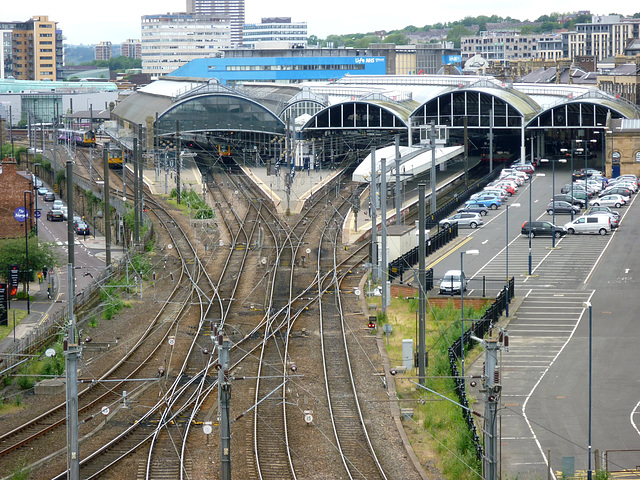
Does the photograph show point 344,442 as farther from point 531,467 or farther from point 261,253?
point 261,253

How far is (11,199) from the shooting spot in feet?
168

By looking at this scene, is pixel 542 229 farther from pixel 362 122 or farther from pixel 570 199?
pixel 362 122

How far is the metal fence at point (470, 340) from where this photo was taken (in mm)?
21855

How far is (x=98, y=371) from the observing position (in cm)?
2773

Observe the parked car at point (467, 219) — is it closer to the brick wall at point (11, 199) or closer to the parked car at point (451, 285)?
the parked car at point (451, 285)

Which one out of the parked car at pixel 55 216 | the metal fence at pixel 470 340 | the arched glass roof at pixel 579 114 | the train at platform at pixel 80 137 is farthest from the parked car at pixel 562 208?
the train at platform at pixel 80 137

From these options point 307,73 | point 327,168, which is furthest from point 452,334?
point 307,73

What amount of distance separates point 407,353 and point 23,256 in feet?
69.0

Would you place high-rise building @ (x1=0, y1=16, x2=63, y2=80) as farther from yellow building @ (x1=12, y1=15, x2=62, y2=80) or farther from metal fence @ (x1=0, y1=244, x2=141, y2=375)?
metal fence @ (x1=0, y1=244, x2=141, y2=375)

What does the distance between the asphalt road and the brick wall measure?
21.0 meters

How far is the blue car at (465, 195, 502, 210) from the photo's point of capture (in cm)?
5503

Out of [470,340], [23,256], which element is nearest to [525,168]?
[23,256]

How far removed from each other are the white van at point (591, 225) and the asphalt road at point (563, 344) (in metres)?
0.66

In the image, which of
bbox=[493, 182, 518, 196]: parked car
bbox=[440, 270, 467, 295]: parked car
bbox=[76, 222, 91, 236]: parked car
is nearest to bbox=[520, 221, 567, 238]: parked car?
bbox=[493, 182, 518, 196]: parked car
